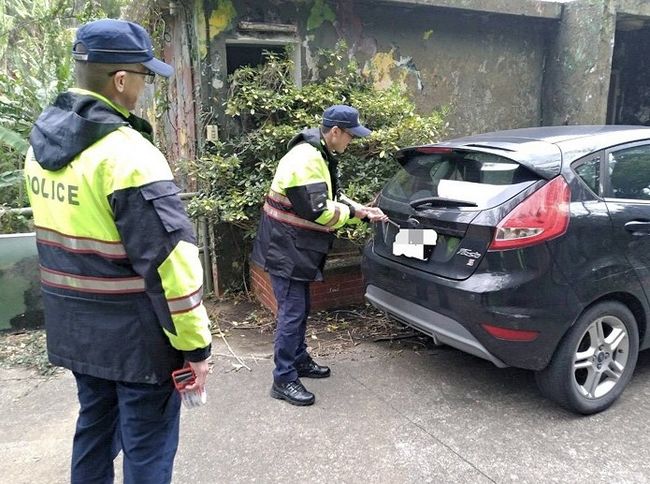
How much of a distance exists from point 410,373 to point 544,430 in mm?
964

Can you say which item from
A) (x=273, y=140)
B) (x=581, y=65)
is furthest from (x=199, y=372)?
(x=581, y=65)

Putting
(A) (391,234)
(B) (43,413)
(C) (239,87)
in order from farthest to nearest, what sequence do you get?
(C) (239,87) → (A) (391,234) → (B) (43,413)

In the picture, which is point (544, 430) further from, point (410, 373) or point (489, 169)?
point (489, 169)

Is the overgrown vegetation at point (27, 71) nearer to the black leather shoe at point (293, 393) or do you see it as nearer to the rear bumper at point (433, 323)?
the black leather shoe at point (293, 393)

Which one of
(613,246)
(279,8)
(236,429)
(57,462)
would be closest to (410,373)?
(236,429)

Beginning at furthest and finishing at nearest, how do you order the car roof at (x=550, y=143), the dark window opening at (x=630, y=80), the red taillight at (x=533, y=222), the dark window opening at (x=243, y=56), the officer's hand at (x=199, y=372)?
1. the dark window opening at (x=630, y=80)
2. the dark window opening at (x=243, y=56)
3. the car roof at (x=550, y=143)
4. the red taillight at (x=533, y=222)
5. the officer's hand at (x=199, y=372)

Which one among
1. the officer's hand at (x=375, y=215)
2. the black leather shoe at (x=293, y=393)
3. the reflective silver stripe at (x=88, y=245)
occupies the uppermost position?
the reflective silver stripe at (x=88, y=245)

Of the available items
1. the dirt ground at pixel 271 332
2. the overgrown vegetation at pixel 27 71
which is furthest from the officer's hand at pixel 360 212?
the overgrown vegetation at pixel 27 71

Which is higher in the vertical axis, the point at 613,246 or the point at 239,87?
the point at 239,87

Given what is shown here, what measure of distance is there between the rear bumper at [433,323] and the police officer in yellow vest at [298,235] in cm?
51

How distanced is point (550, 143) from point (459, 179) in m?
0.54

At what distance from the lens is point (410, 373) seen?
12.2ft

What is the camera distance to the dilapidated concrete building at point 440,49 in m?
5.10

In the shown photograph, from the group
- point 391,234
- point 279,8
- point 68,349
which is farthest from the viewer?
point 279,8
